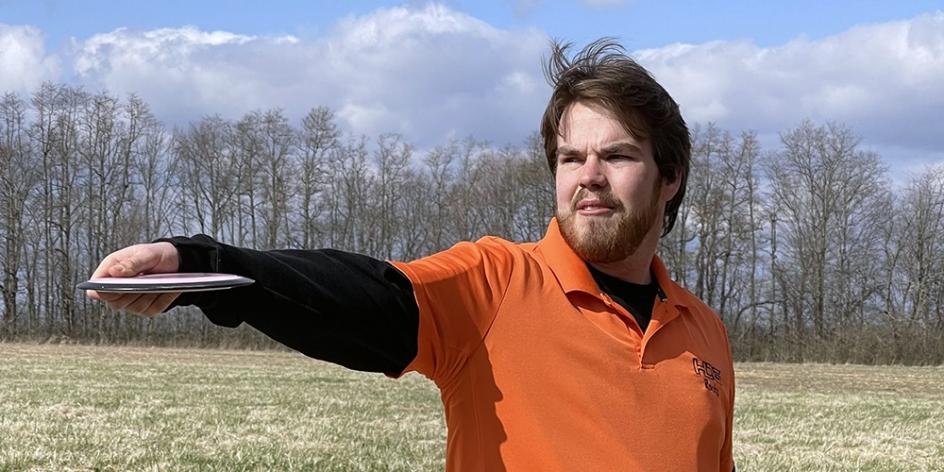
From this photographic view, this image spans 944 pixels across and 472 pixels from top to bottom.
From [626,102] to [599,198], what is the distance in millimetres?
274

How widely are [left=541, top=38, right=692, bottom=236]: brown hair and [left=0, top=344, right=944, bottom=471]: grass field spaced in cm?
565

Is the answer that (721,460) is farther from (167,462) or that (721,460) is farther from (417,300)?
(167,462)

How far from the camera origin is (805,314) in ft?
178

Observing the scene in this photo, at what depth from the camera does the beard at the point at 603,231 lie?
235 centimetres

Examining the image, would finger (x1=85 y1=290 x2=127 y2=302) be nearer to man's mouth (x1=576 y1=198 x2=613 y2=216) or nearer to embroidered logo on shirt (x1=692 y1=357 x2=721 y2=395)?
man's mouth (x1=576 y1=198 x2=613 y2=216)

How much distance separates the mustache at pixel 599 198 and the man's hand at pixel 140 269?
1045 mm

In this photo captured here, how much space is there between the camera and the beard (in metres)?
2.35

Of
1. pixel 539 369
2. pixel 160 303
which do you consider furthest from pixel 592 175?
pixel 160 303

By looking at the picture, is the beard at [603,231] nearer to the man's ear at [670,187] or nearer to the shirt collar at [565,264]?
the shirt collar at [565,264]

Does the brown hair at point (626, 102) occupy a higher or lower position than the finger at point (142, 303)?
higher

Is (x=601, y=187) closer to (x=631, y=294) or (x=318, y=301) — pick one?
(x=631, y=294)

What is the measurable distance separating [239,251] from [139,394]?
43.7 feet

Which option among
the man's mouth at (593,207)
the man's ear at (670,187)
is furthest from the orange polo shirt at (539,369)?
the man's ear at (670,187)

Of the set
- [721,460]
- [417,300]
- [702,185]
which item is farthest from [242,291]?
[702,185]
